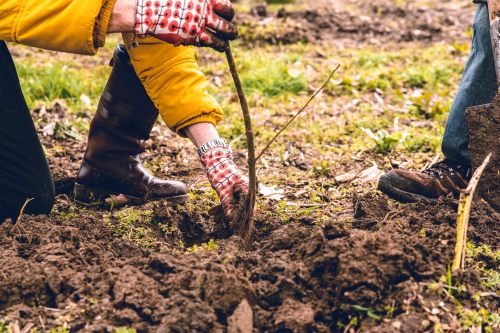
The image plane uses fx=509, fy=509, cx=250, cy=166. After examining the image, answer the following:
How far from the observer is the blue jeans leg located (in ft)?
9.15

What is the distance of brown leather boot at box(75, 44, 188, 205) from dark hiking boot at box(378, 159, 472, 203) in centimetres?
121

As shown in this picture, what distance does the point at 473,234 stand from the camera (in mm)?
2344

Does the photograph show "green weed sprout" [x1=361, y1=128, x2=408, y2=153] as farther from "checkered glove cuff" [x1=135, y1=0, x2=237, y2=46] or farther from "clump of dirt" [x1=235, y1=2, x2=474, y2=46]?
"clump of dirt" [x1=235, y1=2, x2=474, y2=46]

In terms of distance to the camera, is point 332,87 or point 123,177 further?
point 332,87

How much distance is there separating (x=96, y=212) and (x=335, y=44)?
5.41m

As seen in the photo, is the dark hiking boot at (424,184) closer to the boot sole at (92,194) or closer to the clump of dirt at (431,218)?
the clump of dirt at (431,218)

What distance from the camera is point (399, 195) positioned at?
290 cm

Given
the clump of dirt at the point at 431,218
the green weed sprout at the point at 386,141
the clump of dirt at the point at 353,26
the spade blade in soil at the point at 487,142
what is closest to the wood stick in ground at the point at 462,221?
the clump of dirt at the point at 431,218

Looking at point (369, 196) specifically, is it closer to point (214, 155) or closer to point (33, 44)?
point (214, 155)

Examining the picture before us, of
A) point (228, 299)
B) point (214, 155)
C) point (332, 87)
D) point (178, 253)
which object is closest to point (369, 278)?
point (228, 299)

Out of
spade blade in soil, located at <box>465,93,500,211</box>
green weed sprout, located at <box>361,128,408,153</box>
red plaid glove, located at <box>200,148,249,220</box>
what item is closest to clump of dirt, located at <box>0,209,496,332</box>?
red plaid glove, located at <box>200,148,249,220</box>

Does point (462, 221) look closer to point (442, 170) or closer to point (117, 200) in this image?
point (442, 170)

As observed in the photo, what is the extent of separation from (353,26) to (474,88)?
581cm

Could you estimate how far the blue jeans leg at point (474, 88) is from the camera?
2.79 meters
